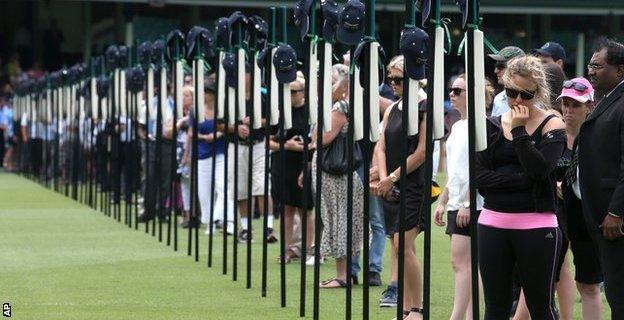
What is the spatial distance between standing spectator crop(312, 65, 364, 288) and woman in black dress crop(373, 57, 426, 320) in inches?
75.3

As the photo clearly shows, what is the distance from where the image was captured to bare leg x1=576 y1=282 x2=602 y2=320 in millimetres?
9938

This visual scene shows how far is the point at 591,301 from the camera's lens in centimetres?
1001

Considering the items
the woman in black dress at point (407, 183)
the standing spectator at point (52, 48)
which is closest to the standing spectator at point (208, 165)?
the woman in black dress at point (407, 183)

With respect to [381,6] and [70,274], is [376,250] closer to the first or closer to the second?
[70,274]

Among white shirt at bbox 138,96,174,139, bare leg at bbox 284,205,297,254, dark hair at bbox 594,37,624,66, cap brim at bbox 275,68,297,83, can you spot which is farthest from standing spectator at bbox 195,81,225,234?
dark hair at bbox 594,37,624,66

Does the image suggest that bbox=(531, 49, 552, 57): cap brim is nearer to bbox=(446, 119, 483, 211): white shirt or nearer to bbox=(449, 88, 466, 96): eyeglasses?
bbox=(449, 88, 466, 96): eyeglasses

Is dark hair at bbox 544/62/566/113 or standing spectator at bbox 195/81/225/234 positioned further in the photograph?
standing spectator at bbox 195/81/225/234

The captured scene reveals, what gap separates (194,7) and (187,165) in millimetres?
28391

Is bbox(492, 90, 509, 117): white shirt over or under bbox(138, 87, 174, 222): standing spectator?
over

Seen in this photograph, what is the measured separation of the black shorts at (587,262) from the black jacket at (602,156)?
1196 millimetres

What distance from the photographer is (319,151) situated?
11836 mm

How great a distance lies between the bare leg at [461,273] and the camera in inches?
405

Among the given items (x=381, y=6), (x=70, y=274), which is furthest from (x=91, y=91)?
(x=381, y=6)

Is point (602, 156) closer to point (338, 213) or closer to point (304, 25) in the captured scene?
point (304, 25)
